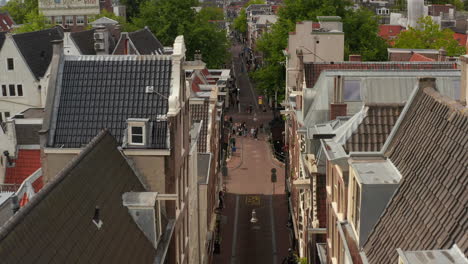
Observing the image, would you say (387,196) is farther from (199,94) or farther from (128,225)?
(199,94)

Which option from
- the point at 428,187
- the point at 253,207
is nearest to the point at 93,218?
the point at 428,187

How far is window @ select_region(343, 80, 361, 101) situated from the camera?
32750 mm

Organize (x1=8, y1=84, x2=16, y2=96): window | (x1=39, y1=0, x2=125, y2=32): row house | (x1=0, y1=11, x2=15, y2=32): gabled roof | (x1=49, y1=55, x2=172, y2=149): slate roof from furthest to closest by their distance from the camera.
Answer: (x1=0, y1=11, x2=15, y2=32): gabled roof
(x1=39, y1=0, x2=125, y2=32): row house
(x1=8, y1=84, x2=16, y2=96): window
(x1=49, y1=55, x2=172, y2=149): slate roof

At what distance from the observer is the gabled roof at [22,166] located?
3681 cm

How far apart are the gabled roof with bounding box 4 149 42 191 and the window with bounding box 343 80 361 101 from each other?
61.1 ft

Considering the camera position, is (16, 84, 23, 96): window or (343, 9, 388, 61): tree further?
(343, 9, 388, 61): tree

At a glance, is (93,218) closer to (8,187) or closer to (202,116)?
(8,187)

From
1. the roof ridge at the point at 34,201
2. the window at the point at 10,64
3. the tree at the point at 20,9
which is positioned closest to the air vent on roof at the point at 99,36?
the window at the point at 10,64

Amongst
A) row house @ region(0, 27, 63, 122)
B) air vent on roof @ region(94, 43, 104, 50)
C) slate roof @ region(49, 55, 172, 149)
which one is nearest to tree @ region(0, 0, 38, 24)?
row house @ region(0, 27, 63, 122)

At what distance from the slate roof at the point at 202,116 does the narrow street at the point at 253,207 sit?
8113mm

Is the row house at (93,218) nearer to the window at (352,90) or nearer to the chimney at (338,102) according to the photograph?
the chimney at (338,102)

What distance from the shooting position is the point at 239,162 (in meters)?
68.6

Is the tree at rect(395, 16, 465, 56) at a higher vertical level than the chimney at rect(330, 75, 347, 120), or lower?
higher

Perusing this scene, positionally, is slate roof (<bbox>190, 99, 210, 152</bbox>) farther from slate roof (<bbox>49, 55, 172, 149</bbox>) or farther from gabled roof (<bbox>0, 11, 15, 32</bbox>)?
gabled roof (<bbox>0, 11, 15, 32</bbox>)
